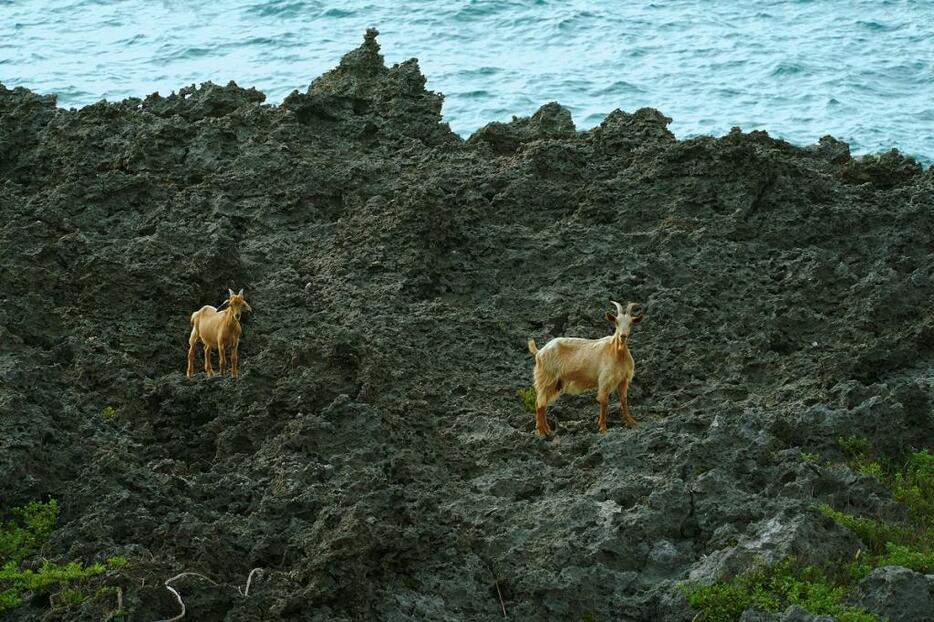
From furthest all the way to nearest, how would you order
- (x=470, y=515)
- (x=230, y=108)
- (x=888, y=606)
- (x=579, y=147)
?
(x=230, y=108) < (x=579, y=147) < (x=470, y=515) < (x=888, y=606)

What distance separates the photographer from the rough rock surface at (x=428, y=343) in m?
9.76

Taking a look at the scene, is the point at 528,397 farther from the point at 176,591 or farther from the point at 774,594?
the point at 176,591

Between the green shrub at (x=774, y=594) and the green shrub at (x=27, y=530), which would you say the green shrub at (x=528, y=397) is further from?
the green shrub at (x=27, y=530)

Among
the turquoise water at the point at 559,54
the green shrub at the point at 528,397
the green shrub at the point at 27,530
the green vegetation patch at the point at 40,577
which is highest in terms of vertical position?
the green vegetation patch at the point at 40,577

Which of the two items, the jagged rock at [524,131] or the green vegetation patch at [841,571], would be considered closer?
the green vegetation patch at [841,571]

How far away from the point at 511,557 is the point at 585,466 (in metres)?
1.53

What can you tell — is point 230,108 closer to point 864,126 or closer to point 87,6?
point 864,126

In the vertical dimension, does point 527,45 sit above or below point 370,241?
below

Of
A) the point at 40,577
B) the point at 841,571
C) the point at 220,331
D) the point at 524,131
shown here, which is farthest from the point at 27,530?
the point at 524,131

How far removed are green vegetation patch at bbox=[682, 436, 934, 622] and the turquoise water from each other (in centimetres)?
2016

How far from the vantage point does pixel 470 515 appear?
10.5 metres

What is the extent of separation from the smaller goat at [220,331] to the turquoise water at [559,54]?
18826 millimetres

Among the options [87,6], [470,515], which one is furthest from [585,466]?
[87,6]

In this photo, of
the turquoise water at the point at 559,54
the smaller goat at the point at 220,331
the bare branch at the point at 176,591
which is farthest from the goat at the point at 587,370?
the turquoise water at the point at 559,54
